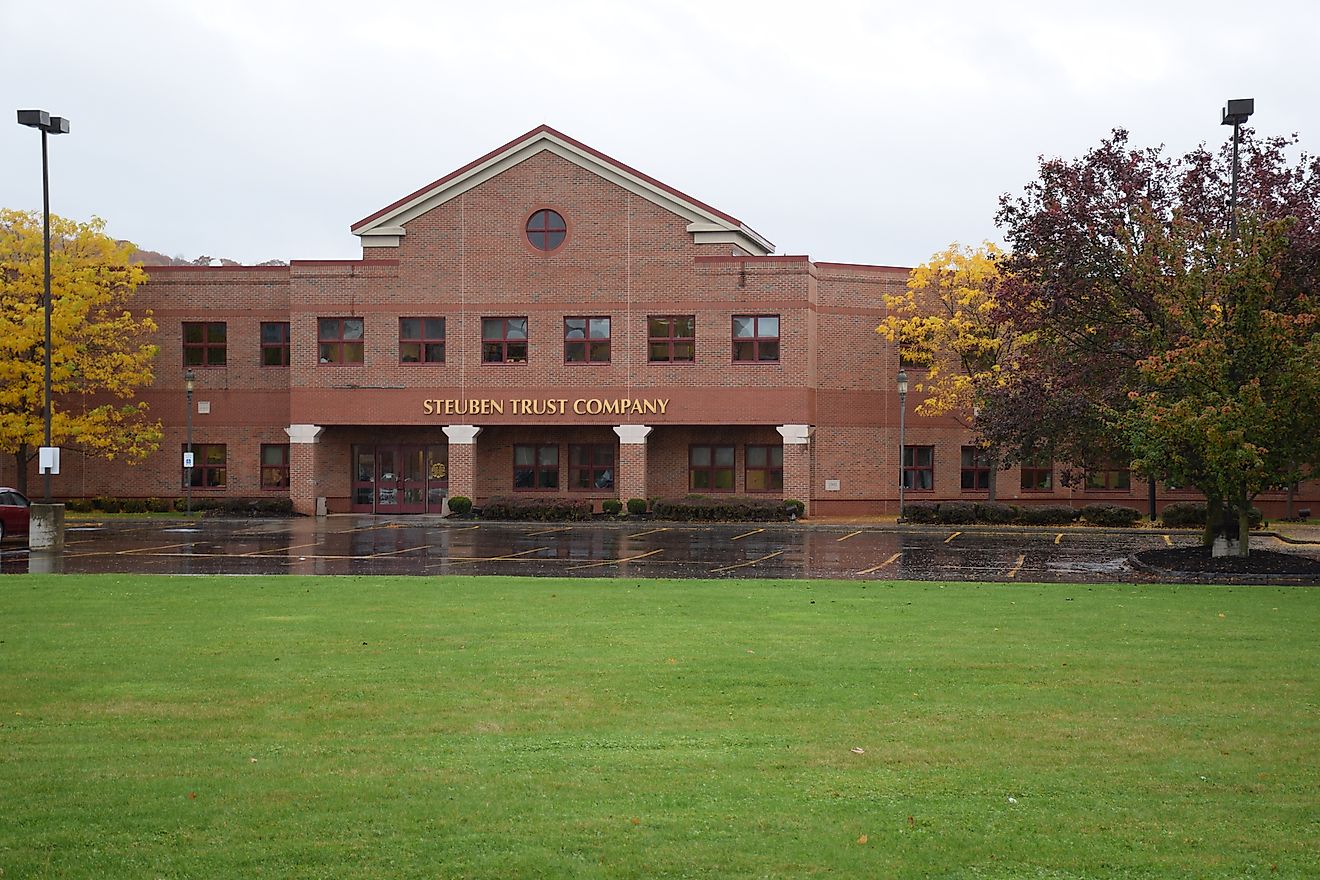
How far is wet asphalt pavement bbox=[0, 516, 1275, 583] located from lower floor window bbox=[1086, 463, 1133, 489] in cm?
888

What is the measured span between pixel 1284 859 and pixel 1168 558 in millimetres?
20839

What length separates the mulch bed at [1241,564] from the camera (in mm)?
23953

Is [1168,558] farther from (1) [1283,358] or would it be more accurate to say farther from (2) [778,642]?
(2) [778,642]

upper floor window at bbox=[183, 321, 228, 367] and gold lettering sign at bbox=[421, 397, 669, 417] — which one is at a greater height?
upper floor window at bbox=[183, 321, 228, 367]

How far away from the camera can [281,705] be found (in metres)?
10.6

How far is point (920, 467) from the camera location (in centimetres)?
4803

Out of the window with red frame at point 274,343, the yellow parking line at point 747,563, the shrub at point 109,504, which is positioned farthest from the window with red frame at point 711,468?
the shrub at point 109,504

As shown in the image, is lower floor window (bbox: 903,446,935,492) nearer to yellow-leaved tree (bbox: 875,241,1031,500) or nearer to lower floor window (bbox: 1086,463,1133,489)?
yellow-leaved tree (bbox: 875,241,1031,500)

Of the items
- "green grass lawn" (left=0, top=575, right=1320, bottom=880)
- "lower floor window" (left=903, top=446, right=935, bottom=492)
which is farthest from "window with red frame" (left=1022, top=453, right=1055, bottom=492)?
"green grass lawn" (left=0, top=575, right=1320, bottom=880)

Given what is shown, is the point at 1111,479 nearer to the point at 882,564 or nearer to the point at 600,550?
the point at 882,564

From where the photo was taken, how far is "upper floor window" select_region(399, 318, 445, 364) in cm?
4662

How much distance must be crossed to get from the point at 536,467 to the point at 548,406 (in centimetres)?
282

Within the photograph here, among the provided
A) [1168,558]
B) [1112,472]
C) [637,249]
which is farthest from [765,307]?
[1168,558]

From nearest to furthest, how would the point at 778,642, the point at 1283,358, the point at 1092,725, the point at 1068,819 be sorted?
the point at 1068,819 → the point at 1092,725 → the point at 778,642 → the point at 1283,358
